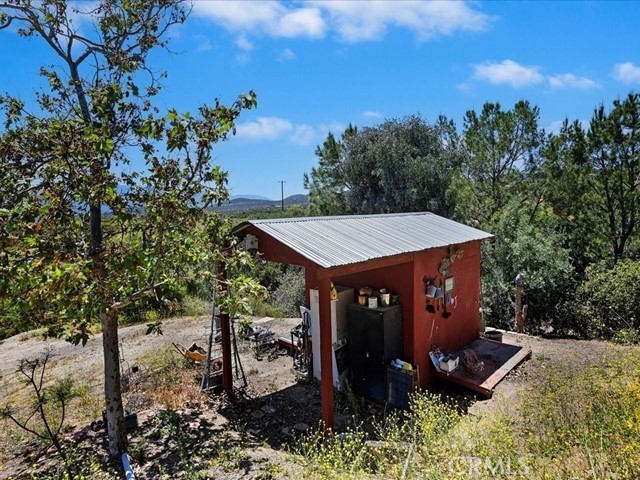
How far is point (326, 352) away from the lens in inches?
215

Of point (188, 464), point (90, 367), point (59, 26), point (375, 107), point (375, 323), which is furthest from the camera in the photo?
point (375, 107)

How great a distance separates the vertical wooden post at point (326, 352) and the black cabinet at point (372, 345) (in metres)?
1.57

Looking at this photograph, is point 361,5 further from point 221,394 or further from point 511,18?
point 221,394

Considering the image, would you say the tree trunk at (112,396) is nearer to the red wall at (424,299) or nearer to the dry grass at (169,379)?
the dry grass at (169,379)

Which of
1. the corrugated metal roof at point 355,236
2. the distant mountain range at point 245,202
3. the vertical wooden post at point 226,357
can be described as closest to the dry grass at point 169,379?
the vertical wooden post at point 226,357

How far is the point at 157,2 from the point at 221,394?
655 centimetres

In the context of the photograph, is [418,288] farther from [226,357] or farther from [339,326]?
[226,357]

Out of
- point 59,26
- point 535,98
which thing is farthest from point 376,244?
point 535,98

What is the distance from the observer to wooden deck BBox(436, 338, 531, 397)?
273 inches

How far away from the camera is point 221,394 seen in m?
7.29

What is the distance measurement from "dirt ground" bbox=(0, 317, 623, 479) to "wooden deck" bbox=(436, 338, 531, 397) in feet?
0.50

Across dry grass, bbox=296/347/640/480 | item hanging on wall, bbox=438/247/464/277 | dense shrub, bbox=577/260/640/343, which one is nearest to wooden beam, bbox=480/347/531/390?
item hanging on wall, bbox=438/247/464/277

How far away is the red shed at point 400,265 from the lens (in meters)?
5.54

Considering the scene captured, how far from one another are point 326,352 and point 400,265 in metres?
2.48
